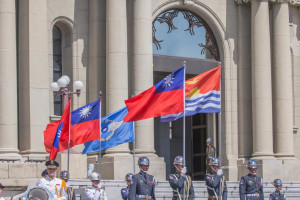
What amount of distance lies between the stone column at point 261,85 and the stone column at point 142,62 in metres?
5.35

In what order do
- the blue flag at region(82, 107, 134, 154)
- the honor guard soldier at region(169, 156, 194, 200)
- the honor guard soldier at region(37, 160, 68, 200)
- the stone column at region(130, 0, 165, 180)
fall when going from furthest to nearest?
the stone column at region(130, 0, 165, 180)
the blue flag at region(82, 107, 134, 154)
the honor guard soldier at region(169, 156, 194, 200)
the honor guard soldier at region(37, 160, 68, 200)

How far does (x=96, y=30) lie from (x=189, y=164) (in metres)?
Answer: 9.58

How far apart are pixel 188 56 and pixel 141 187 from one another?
54.5ft

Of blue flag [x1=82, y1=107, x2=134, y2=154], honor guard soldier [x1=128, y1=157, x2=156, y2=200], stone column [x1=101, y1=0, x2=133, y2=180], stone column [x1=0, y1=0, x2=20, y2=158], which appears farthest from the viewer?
stone column [x1=101, y1=0, x2=133, y2=180]

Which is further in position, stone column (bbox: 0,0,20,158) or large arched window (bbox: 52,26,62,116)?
large arched window (bbox: 52,26,62,116)

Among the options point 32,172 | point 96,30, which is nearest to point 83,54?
point 96,30

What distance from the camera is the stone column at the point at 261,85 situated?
115 feet

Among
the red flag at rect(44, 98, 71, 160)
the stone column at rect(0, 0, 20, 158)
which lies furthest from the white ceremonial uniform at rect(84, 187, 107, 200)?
the stone column at rect(0, 0, 20, 158)

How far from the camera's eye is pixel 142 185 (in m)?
19.1

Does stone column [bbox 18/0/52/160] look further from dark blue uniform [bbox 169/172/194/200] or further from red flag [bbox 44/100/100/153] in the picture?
dark blue uniform [bbox 169/172/194/200]

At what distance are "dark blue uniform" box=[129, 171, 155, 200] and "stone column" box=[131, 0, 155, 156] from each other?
39.6ft

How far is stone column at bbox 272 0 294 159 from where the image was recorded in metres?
35.6

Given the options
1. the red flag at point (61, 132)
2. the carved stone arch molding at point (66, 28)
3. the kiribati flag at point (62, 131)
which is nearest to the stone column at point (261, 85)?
the carved stone arch molding at point (66, 28)

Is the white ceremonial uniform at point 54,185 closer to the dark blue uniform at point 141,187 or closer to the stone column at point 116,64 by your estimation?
the dark blue uniform at point 141,187
